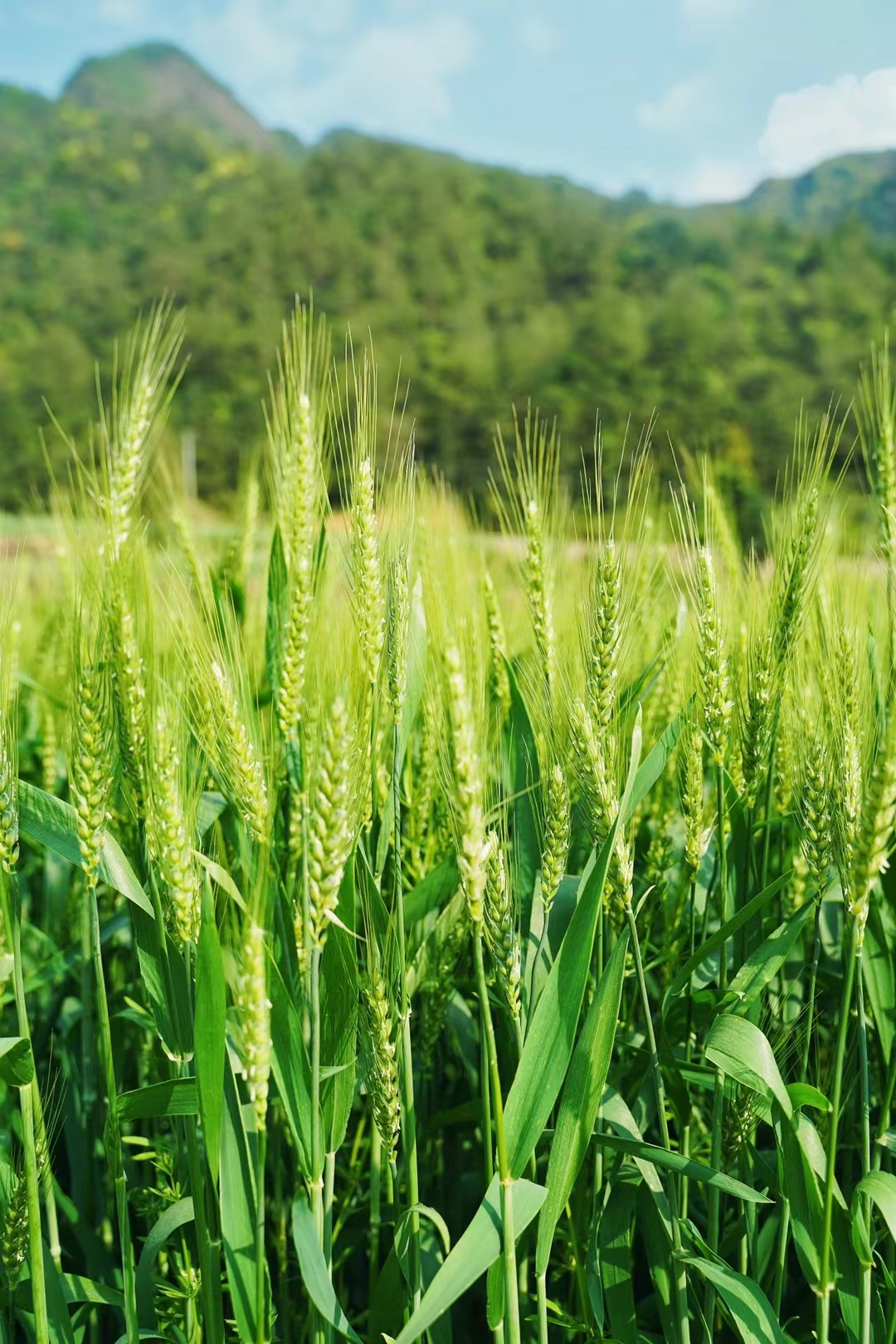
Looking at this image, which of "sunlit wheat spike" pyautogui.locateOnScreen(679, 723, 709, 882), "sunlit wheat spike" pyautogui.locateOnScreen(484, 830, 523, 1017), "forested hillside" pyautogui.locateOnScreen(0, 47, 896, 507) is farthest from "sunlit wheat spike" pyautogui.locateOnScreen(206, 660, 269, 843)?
"forested hillside" pyautogui.locateOnScreen(0, 47, 896, 507)

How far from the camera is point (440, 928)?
4.32 feet

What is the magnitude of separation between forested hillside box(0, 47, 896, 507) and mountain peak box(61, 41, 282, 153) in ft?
216

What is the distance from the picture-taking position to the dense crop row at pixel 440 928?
98cm

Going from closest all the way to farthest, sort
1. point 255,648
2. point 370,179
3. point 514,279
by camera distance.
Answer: point 255,648, point 514,279, point 370,179

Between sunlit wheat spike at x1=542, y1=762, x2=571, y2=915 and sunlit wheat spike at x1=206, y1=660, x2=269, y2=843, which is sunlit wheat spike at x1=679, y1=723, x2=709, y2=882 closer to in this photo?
sunlit wheat spike at x1=542, y1=762, x2=571, y2=915

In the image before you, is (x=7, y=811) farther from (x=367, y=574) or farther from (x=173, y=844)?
(x=367, y=574)

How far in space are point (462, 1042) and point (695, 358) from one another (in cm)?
4524

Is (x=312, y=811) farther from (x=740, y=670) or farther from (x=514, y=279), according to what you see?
(x=514, y=279)

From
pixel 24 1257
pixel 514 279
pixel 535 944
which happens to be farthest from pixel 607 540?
pixel 514 279

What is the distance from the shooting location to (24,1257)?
1.15 metres

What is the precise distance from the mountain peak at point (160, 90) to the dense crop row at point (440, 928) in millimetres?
135816

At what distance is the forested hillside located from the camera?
4169 cm

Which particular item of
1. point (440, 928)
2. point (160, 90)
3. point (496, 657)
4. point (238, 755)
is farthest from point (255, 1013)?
point (160, 90)

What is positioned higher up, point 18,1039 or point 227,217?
point 227,217
